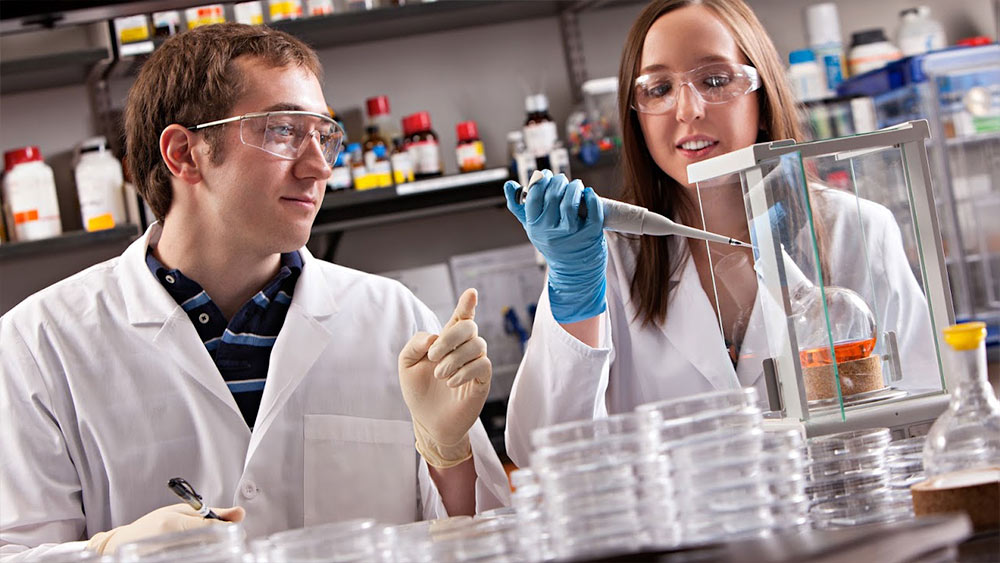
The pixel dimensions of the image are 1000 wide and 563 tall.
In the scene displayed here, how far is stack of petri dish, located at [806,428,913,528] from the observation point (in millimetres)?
1023

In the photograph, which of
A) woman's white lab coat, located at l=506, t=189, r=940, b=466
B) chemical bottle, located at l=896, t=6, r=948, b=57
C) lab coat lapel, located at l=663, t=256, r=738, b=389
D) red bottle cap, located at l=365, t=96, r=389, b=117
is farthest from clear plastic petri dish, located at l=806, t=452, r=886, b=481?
chemical bottle, located at l=896, t=6, r=948, b=57

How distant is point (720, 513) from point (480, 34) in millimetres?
2847

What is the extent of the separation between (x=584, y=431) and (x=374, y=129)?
2.46m

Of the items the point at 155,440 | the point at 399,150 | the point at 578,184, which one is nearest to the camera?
the point at 578,184

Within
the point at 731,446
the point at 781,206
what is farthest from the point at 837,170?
the point at 731,446

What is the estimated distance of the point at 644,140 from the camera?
182 centimetres

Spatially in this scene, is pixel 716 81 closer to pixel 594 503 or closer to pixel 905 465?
pixel 905 465

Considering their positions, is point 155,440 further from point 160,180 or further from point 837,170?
point 837,170

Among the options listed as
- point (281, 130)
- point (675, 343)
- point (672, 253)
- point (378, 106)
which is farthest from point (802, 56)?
point (281, 130)

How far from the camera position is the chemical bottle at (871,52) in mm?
3461

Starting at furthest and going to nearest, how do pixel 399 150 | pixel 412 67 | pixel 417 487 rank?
1. pixel 412 67
2. pixel 399 150
3. pixel 417 487

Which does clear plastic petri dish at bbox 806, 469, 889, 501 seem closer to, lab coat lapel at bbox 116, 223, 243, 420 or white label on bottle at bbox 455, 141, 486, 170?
lab coat lapel at bbox 116, 223, 243, 420

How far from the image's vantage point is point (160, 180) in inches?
72.6

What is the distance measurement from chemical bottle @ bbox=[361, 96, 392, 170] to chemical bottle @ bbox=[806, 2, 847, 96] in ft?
4.95
